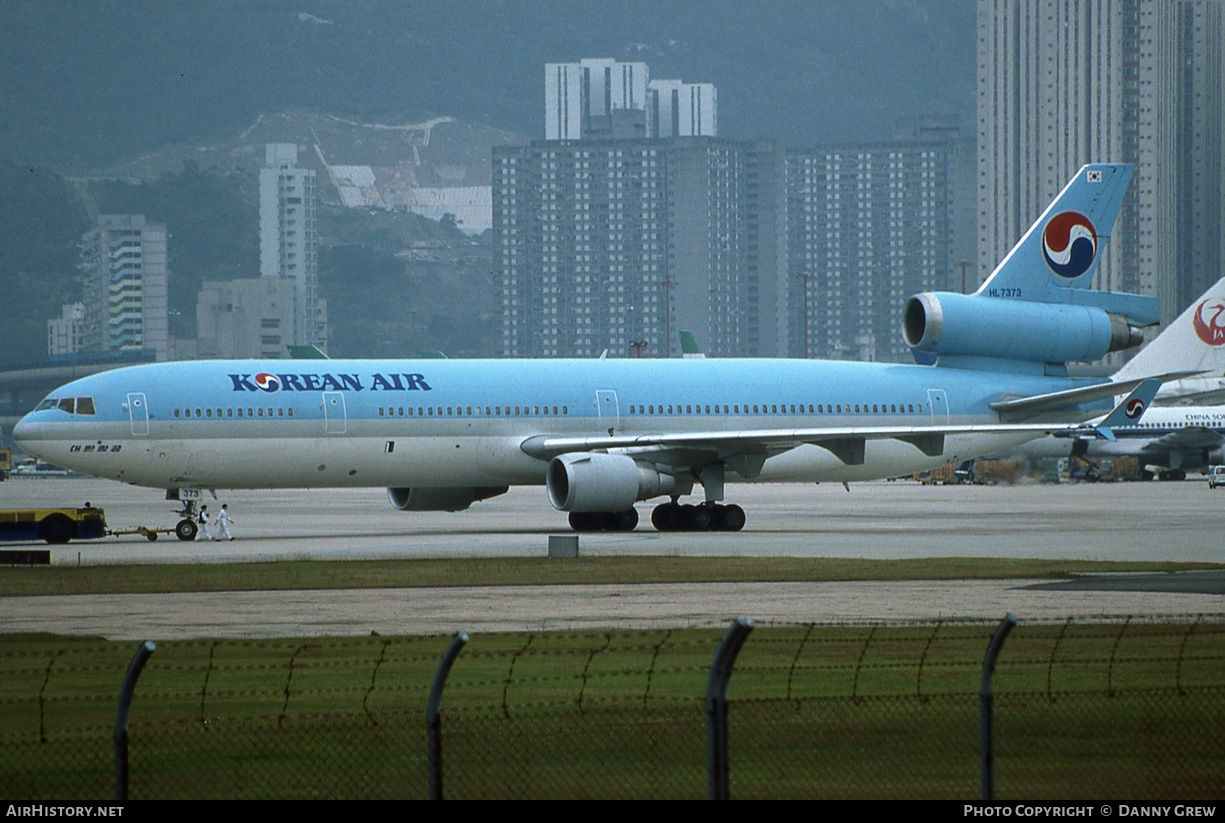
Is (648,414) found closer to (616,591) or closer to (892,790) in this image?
(616,591)

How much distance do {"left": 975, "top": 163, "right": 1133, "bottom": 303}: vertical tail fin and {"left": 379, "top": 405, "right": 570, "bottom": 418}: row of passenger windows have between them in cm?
1382

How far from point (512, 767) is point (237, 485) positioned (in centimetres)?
2802

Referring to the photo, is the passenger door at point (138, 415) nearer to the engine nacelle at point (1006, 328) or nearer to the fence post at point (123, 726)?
the engine nacelle at point (1006, 328)

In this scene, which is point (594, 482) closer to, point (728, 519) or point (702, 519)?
point (702, 519)

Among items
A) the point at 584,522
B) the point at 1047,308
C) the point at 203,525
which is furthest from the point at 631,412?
the point at 1047,308

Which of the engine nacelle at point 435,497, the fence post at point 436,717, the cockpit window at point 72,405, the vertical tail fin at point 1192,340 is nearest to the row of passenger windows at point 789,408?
the engine nacelle at point 435,497

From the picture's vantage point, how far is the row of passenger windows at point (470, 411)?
4062cm

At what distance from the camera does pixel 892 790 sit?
39.6ft

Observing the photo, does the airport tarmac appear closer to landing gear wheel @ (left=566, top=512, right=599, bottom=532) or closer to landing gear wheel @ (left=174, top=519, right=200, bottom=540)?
landing gear wheel @ (left=174, top=519, right=200, bottom=540)

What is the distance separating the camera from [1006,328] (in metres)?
47.5

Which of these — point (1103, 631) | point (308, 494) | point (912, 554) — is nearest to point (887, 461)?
point (912, 554)

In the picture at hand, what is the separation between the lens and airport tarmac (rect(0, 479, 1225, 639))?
22.3 m

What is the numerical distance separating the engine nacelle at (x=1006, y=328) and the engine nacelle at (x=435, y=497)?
12.6 metres

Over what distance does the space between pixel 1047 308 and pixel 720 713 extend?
40.2 metres
